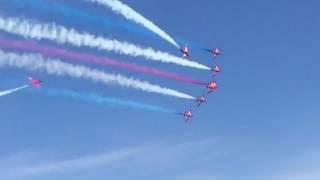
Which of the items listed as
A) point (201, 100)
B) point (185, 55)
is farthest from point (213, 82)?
point (185, 55)

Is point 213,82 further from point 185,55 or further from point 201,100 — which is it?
point 185,55

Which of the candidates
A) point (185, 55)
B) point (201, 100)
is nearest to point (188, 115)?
point (201, 100)

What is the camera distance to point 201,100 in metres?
142

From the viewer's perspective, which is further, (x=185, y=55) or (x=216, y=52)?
(x=216, y=52)

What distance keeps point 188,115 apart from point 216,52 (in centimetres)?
1254

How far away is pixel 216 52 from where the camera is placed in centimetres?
13888

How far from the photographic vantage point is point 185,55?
128750mm

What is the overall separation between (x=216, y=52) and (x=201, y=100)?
8.29 metres

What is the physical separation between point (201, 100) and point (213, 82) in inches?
144

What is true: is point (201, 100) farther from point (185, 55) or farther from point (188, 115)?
point (185, 55)

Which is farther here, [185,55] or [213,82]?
[213,82]

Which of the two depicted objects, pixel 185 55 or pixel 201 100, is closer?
pixel 185 55

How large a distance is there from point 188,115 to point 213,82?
8244 millimetres
